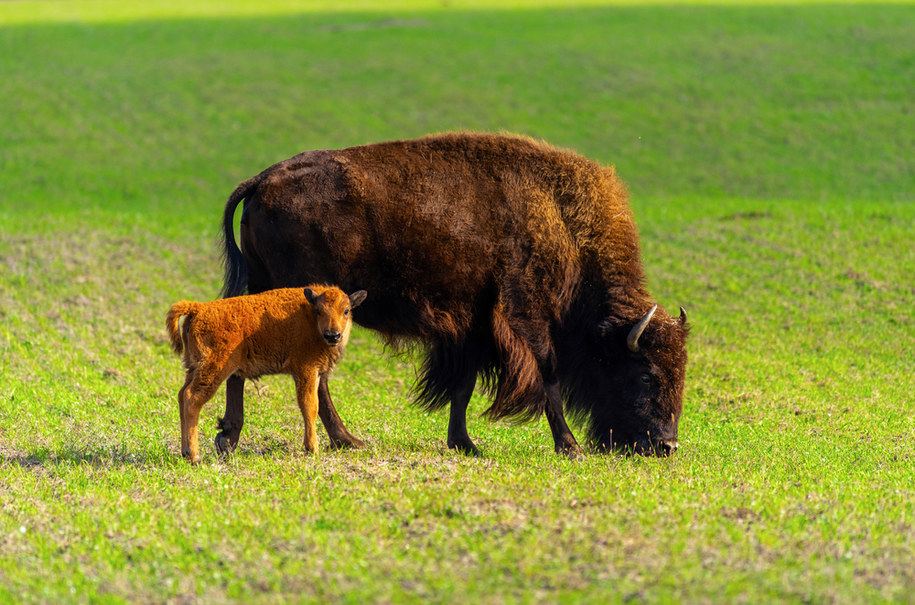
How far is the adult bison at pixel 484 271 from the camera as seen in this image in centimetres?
867

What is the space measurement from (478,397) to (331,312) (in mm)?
5199

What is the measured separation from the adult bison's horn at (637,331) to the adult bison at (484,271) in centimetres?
1

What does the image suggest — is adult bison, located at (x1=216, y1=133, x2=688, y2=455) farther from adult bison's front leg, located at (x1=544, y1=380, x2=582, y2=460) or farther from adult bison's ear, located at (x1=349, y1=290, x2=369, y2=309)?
adult bison's ear, located at (x1=349, y1=290, x2=369, y2=309)

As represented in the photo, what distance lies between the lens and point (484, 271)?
8867 mm

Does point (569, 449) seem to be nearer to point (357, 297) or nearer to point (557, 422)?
point (557, 422)

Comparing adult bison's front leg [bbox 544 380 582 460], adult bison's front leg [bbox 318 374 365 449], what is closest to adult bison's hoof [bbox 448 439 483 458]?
adult bison's front leg [bbox 544 380 582 460]

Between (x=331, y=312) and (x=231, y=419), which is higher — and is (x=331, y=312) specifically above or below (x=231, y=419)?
above

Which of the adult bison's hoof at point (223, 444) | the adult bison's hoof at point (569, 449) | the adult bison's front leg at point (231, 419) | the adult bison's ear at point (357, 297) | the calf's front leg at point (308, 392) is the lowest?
the adult bison's hoof at point (569, 449)

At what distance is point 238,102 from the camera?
36594 mm

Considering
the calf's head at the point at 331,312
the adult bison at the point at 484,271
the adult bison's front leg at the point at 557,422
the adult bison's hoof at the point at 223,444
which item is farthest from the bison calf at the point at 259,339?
the adult bison's front leg at the point at 557,422

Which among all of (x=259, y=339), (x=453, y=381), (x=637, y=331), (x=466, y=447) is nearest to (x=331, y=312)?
(x=259, y=339)

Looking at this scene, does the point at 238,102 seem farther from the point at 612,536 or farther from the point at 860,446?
the point at 612,536

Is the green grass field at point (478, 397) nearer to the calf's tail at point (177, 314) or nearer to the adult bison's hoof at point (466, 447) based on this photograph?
the adult bison's hoof at point (466, 447)

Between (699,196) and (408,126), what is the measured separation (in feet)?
34.9
